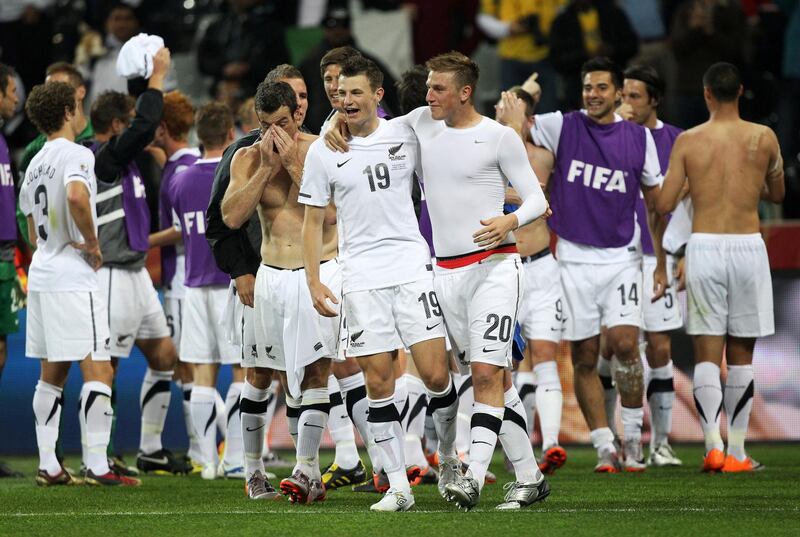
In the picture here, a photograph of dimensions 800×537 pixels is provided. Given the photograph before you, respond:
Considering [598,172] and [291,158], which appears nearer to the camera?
[291,158]

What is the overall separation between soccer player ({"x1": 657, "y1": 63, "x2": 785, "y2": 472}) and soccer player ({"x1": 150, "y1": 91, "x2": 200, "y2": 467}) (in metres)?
3.71

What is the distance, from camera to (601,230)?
393 inches

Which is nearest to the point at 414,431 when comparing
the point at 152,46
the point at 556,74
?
the point at 152,46

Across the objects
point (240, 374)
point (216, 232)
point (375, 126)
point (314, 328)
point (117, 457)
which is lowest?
point (117, 457)

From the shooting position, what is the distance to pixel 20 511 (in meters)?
7.77

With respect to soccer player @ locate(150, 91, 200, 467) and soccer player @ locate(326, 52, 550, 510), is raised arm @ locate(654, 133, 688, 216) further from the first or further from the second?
soccer player @ locate(150, 91, 200, 467)

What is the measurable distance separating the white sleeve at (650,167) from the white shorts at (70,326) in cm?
399


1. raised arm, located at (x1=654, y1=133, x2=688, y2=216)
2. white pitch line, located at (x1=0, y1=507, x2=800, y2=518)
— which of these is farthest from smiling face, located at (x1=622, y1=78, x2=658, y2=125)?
white pitch line, located at (x1=0, y1=507, x2=800, y2=518)

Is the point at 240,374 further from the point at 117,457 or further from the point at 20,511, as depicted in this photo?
the point at 20,511

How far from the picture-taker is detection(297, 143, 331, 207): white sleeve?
7367mm

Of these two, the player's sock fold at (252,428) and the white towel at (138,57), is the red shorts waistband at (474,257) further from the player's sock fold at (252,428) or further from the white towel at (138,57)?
the white towel at (138,57)

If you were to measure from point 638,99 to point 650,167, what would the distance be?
1.05 m

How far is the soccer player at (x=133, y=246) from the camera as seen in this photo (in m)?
9.77

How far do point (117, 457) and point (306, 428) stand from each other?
3.60 metres
